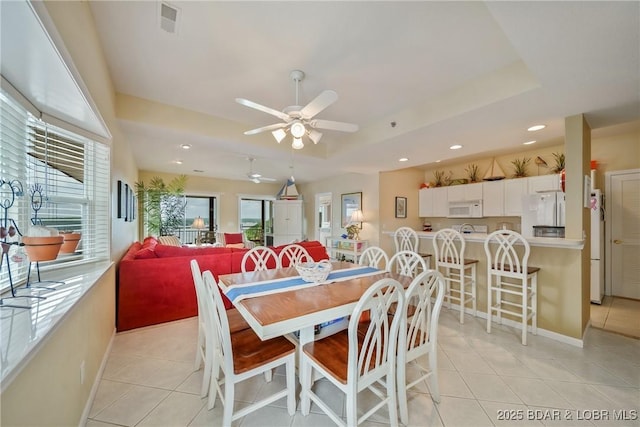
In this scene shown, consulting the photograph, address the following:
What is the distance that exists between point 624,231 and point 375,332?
197 inches

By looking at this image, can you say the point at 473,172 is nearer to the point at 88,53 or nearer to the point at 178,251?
the point at 178,251

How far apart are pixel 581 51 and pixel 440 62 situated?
2.75ft

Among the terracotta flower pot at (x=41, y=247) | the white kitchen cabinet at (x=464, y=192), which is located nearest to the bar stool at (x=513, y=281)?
the white kitchen cabinet at (x=464, y=192)

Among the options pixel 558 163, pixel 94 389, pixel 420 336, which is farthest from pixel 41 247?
pixel 558 163

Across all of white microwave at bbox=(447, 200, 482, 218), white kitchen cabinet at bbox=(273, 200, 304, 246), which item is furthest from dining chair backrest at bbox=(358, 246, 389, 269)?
white kitchen cabinet at bbox=(273, 200, 304, 246)

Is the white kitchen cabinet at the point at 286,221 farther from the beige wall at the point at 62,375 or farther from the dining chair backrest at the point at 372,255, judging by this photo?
the beige wall at the point at 62,375

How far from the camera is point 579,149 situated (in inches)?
97.0

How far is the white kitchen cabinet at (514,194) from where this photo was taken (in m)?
4.18

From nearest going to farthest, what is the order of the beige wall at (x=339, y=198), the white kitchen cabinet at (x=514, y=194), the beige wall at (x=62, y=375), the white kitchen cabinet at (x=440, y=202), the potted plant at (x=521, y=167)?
1. the beige wall at (x=62, y=375)
2. the white kitchen cabinet at (x=514, y=194)
3. the potted plant at (x=521, y=167)
4. the white kitchen cabinet at (x=440, y=202)
5. the beige wall at (x=339, y=198)

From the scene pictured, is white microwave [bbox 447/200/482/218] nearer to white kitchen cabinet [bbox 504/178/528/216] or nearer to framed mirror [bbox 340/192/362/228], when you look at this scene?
white kitchen cabinet [bbox 504/178/528/216]

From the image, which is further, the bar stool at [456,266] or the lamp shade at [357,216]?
the lamp shade at [357,216]

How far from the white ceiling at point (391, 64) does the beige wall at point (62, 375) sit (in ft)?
6.05

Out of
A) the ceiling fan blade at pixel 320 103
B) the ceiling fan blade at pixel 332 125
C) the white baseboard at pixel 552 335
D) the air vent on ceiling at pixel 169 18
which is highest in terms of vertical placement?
the air vent on ceiling at pixel 169 18

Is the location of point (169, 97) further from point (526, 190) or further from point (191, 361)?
point (526, 190)
